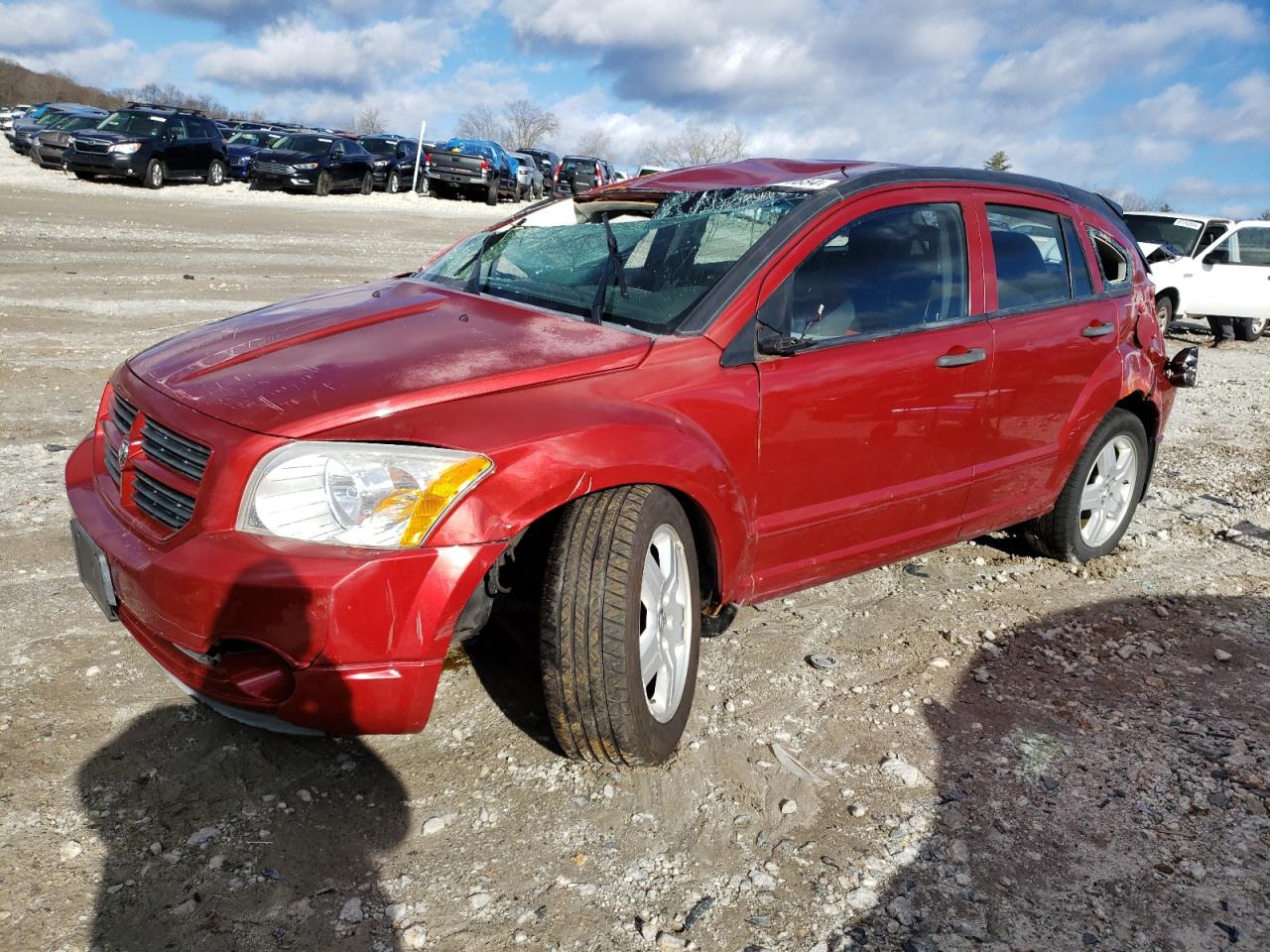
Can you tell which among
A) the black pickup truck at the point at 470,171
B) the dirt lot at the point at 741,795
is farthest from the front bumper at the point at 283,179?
the dirt lot at the point at 741,795

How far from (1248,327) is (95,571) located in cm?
1555

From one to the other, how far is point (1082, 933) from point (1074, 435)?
2523mm

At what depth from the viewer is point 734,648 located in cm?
397

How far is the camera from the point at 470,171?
3111 cm

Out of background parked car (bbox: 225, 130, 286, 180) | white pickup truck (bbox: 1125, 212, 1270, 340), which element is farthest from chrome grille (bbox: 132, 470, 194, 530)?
background parked car (bbox: 225, 130, 286, 180)

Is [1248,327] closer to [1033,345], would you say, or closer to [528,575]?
[1033,345]

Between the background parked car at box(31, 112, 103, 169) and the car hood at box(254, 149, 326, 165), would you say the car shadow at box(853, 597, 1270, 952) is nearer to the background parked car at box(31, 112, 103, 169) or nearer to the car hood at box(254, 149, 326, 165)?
the car hood at box(254, 149, 326, 165)

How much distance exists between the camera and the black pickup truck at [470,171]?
31078 mm

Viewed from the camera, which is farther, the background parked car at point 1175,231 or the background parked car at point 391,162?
the background parked car at point 391,162

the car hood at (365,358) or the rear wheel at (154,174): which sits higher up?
the car hood at (365,358)

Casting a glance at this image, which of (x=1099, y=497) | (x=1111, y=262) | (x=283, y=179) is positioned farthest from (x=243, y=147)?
(x=1099, y=497)

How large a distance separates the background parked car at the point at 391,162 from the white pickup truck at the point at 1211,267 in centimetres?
2172

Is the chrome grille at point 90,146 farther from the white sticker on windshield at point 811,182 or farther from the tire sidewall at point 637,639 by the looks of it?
the tire sidewall at point 637,639

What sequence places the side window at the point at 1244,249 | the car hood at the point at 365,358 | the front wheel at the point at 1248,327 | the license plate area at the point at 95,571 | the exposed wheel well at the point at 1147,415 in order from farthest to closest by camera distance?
the front wheel at the point at 1248,327, the side window at the point at 1244,249, the exposed wheel well at the point at 1147,415, the license plate area at the point at 95,571, the car hood at the point at 365,358
